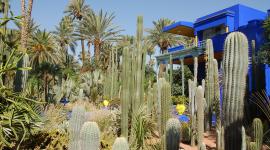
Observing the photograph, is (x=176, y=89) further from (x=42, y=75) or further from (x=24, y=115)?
(x=24, y=115)

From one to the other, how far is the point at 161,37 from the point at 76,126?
86.4 ft

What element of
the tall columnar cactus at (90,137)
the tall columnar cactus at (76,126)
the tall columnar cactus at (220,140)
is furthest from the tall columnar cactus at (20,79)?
the tall columnar cactus at (220,140)

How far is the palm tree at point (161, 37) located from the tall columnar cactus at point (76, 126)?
25636 millimetres

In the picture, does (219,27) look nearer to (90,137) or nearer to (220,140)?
(220,140)

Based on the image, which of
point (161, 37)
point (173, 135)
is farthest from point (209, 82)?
point (161, 37)

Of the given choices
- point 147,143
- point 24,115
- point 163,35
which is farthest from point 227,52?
point 163,35

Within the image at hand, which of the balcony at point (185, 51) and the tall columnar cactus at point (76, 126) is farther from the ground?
the balcony at point (185, 51)

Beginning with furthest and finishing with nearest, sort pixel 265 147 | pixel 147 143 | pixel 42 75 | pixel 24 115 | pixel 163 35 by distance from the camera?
pixel 163 35
pixel 42 75
pixel 265 147
pixel 147 143
pixel 24 115

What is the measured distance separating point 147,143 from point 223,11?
14.0 meters

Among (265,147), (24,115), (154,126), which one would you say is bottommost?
(265,147)

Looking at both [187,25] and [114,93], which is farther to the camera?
[187,25]

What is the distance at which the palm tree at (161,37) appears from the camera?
1196 inches

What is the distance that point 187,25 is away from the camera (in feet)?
73.6

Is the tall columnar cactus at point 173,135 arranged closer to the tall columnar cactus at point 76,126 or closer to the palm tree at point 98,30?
the tall columnar cactus at point 76,126
